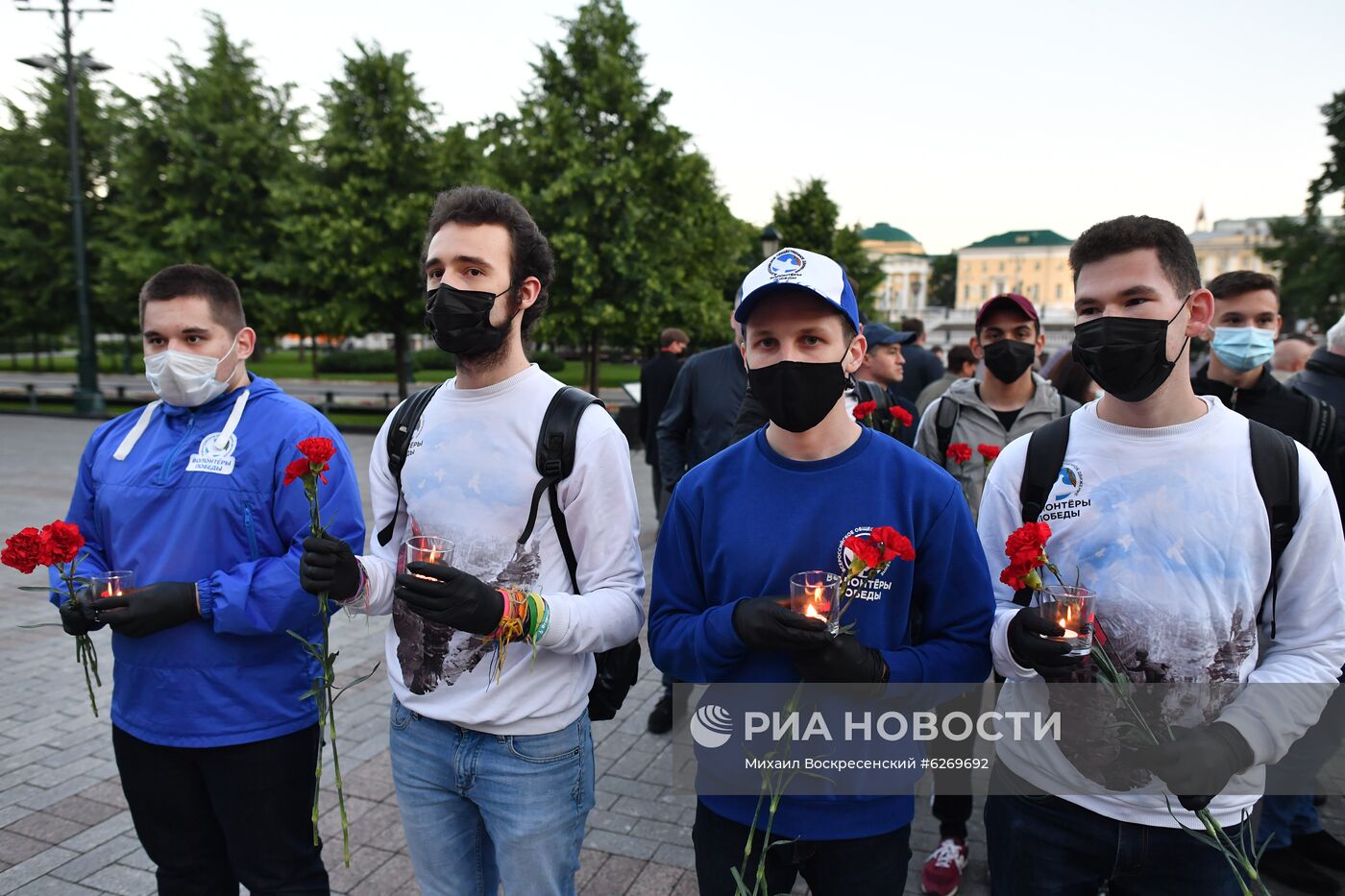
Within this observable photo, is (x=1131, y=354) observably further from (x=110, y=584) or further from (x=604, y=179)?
→ (x=604, y=179)

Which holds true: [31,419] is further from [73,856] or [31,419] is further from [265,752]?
[265,752]

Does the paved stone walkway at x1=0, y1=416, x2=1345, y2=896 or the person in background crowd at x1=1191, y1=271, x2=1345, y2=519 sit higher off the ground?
the person in background crowd at x1=1191, y1=271, x2=1345, y2=519

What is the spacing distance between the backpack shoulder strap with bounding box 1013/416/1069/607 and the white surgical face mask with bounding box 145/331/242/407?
2.45 meters

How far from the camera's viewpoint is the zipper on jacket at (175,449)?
8.21 ft

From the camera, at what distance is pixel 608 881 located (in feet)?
11.0

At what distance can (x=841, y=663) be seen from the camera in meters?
1.68

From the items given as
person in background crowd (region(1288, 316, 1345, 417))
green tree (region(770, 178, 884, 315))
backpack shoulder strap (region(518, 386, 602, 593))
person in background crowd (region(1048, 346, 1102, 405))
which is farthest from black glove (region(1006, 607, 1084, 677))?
green tree (region(770, 178, 884, 315))

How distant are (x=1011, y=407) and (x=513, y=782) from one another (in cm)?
299

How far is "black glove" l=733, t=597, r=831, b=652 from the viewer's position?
1633 millimetres

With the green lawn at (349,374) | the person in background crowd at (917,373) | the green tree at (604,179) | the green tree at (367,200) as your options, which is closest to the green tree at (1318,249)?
the green lawn at (349,374)

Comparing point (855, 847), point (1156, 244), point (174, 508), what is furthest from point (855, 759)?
point (174, 508)

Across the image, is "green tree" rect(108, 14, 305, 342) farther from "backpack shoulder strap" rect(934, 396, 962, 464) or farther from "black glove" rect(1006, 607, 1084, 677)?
"black glove" rect(1006, 607, 1084, 677)

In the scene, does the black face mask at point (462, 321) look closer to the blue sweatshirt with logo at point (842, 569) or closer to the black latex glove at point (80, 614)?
the blue sweatshirt with logo at point (842, 569)

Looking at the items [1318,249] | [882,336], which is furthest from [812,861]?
[1318,249]
